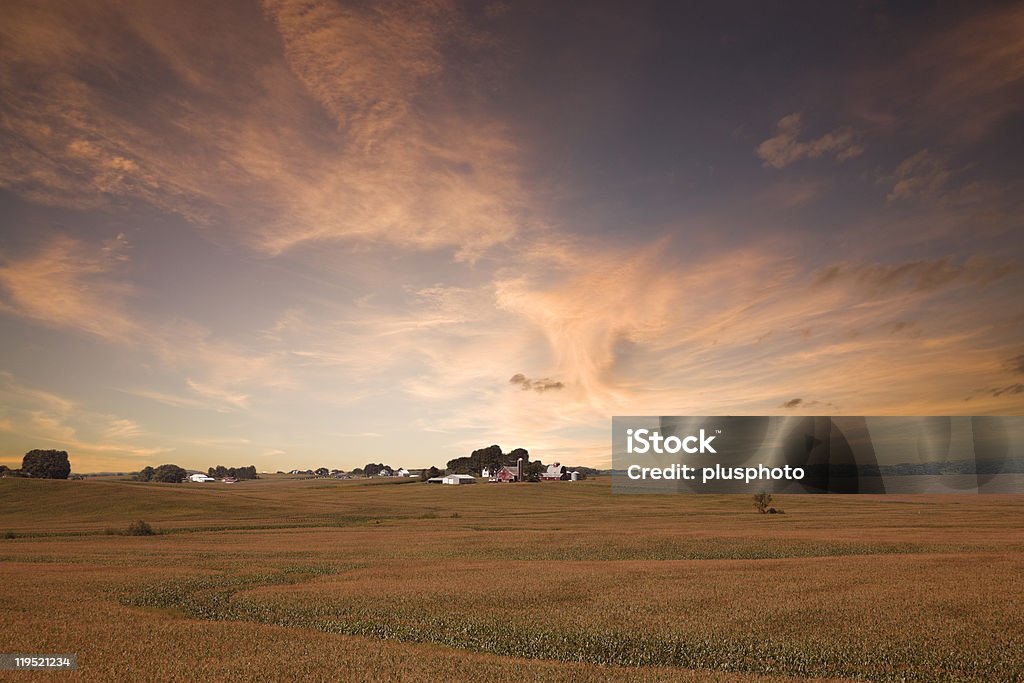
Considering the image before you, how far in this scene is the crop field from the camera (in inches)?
888

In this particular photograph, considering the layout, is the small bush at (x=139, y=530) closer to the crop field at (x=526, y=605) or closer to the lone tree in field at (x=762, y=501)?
the crop field at (x=526, y=605)

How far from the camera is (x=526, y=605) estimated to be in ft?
107

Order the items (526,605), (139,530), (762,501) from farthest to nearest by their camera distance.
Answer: (762,501) → (139,530) → (526,605)

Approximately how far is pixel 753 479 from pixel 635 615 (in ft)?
451

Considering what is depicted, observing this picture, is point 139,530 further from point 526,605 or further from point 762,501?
point 762,501

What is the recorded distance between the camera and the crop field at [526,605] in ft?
74.0

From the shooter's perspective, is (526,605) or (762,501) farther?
(762,501)

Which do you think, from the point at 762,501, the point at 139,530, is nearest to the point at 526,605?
the point at 139,530

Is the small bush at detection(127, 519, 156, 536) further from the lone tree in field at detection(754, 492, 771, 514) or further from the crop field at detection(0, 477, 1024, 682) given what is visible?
the lone tree in field at detection(754, 492, 771, 514)

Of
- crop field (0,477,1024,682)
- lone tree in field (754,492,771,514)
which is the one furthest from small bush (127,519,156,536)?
lone tree in field (754,492,771,514)

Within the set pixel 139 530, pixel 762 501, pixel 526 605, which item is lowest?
pixel 139 530

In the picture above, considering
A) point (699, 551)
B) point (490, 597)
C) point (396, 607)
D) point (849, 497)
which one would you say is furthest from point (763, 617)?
point (849, 497)

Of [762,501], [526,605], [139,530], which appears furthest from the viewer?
[762,501]

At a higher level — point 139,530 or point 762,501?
point 762,501
